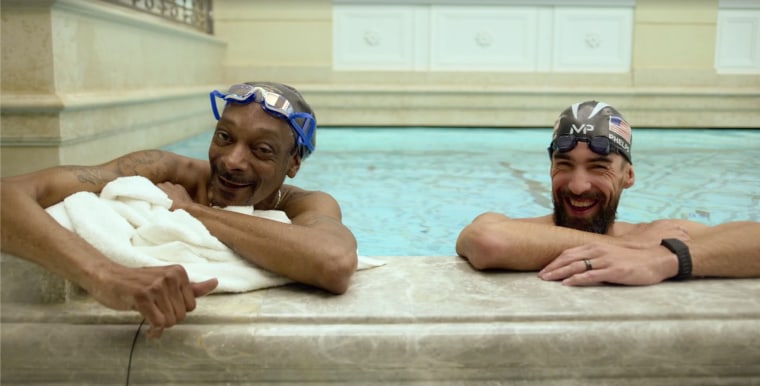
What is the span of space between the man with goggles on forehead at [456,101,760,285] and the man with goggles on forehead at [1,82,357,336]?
0.54m

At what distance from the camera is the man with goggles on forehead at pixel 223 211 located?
177 cm

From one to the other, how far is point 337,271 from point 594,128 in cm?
130

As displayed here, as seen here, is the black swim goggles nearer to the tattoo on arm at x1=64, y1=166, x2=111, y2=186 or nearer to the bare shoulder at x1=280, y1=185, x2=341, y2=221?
the bare shoulder at x1=280, y1=185, x2=341, y2=221

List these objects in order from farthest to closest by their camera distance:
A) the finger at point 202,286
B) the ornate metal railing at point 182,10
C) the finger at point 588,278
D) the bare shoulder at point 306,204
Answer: the ornate metal railing at point 182,10
the bare shoulder at point 306,204
the finger at point 588,278
the finger at point 202,286

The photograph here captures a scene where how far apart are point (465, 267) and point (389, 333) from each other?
67 centimetres

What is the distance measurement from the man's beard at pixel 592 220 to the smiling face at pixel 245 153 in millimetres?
1131

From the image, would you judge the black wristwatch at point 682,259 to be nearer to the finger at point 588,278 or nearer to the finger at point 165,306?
the finger at point 588,278

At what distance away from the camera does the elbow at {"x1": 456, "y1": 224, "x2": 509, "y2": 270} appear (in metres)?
2.33

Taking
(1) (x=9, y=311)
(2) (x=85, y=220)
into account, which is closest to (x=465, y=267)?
(2) (x=85, y=220)

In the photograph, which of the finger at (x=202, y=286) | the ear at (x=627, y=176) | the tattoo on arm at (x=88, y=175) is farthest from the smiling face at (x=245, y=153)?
the ear at (x=627, y=176)

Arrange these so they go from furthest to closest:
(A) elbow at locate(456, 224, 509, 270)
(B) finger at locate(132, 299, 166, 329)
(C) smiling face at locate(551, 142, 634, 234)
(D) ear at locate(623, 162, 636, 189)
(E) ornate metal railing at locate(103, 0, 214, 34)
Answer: (E) ornate metal railing at locate(103, 0, 214, 34)
(D) ear at locate(623, 162, 636, 189)
(C) smiling face at locate(551, 142, 634, 234)
(A) elbow at locate(456, 224, 509, 270)
(B) finger at locate(132, 299, 166, 329)

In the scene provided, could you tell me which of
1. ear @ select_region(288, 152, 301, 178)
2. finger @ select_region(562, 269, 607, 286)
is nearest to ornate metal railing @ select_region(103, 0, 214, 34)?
ear @ select_region(288, 152, 301, 178)

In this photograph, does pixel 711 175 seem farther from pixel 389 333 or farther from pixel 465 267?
pixel 389 333

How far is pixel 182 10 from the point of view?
924cm
